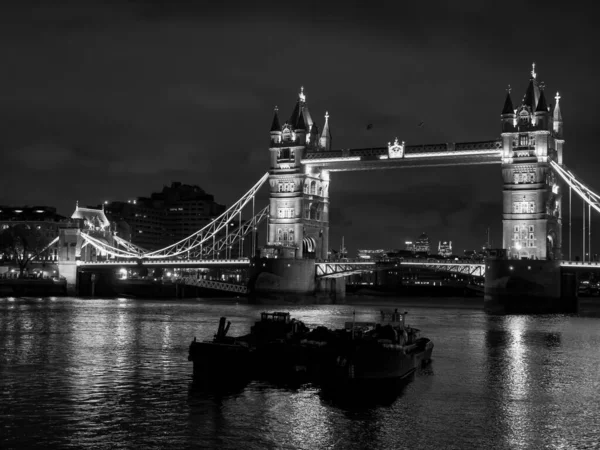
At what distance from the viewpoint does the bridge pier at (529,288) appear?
72938mm

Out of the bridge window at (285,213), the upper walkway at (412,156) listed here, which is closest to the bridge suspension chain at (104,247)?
the bridge window at (285,213)

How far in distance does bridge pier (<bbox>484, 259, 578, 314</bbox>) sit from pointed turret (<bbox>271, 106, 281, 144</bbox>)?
2852 centimetres

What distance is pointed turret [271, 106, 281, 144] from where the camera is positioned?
9275cm

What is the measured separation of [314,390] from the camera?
95.6ft

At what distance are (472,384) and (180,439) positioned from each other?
13.0 m

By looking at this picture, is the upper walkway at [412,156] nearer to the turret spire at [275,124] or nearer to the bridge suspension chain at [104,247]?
the turret spire at [275,124]

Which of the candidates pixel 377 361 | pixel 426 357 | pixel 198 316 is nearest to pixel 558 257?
pixel 198 316

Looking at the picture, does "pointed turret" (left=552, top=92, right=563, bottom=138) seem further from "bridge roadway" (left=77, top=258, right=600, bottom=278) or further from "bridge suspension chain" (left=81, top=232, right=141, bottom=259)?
"bridge suspension chain" (left=81, top=232, right=141, bottom=259)

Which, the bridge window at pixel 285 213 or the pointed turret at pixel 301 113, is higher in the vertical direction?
the pointed turret at pixel 301 113

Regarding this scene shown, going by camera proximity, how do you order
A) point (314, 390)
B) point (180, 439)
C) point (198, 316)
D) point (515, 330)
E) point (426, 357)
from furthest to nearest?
point (198, 316) → point (515, 330) → point (426, 357) → point (314, 390) → point (180, 439)

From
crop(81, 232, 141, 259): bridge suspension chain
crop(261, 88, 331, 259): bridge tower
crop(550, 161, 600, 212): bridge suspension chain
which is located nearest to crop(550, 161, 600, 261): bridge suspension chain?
crop(550, 161, 600, 212): bridge suspension chain

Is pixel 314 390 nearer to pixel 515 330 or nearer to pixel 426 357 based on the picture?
pixel 426 357

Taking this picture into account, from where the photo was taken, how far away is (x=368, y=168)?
86.9 metres

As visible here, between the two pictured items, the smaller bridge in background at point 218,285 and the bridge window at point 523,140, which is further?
the smaller bridge in background at point 218,285
